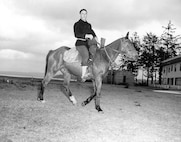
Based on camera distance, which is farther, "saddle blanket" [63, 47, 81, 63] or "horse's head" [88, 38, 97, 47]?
"saddle blanket" [63, 47, 81, 63]

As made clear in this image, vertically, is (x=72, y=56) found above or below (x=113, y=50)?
below

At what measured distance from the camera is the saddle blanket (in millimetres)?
7160

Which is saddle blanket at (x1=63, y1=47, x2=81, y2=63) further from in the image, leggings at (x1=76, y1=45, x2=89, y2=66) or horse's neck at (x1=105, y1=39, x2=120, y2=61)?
horse's neck at (x1=105, y1=39, x2=120, y2=61)

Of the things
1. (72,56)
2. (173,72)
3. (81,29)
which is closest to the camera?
(81,29)

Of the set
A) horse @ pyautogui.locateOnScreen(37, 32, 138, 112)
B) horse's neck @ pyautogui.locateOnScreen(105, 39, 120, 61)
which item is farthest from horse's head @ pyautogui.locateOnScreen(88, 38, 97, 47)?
horse's neck @ pyautogui.locateOnScreen(105, 39, 120, 61)

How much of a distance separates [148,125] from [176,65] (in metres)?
36.8

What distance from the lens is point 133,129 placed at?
4.62 metres

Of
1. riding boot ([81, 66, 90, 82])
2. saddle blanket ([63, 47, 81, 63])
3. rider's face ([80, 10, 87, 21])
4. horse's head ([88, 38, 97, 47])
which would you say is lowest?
riding boot ([81, 66, 90, 82])

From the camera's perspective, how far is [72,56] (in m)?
7.25

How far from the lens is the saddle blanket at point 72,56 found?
7160 mm

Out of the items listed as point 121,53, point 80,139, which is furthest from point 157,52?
point 80,139

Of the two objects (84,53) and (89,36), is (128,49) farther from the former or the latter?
(84,53)

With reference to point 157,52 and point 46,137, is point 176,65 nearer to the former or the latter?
point 157,52


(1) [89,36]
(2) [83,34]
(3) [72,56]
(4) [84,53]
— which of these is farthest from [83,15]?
(3) [72,56]
